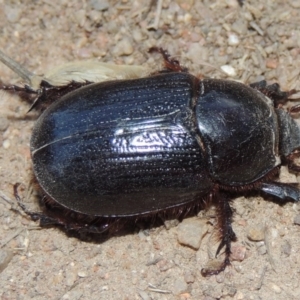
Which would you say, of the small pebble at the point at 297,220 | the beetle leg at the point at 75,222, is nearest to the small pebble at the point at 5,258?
the beetle leg at the point at 75,222

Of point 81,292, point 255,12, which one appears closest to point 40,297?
point 81,292

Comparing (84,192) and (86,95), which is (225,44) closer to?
(86,95)

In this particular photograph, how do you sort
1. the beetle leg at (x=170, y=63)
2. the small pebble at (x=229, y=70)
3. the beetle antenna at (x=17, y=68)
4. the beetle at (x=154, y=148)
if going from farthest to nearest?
1. the small pebble at (x=229, y=70)
2. the beetle antenna at (x=17, y=68)
3. the beetle leg at (x=170, y=63)
4. the beetle at (x=154, y=148)

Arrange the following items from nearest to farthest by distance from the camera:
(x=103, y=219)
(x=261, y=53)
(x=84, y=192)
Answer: (x=84, y=192), (x=103, y=219), (x=261, y=53)

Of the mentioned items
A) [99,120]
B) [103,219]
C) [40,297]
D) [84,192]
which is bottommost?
[40,297]

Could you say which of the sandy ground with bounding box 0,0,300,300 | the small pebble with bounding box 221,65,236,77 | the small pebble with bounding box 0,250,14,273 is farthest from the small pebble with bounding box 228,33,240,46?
the small pebble with bounding box 0,250,14,273

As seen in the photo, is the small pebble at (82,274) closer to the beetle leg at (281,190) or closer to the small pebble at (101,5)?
the beetle leg at (281,190)
